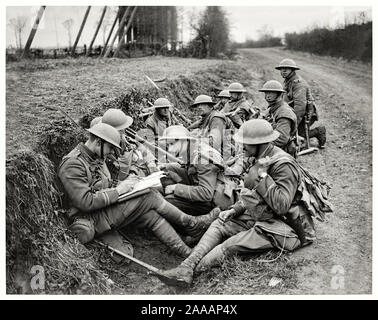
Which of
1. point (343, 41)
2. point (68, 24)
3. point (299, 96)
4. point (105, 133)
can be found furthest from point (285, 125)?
point (343, 41)

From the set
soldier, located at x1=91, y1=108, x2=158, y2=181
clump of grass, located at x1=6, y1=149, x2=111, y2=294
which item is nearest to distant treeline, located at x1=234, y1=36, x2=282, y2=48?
soldier, located at x1=91, y1=108, x2=158, y2=181

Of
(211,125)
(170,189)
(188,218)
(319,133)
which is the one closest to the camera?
(188,218)

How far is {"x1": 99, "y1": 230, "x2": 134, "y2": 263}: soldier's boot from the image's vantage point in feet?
16.5

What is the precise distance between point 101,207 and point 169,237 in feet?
3.23

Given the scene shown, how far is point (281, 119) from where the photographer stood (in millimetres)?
6961

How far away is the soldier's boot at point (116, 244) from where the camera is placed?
5027 millimetres

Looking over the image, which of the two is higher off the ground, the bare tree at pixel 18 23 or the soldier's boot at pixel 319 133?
the bare tree at pixel 18 23

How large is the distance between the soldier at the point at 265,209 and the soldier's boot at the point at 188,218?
1.98 feet

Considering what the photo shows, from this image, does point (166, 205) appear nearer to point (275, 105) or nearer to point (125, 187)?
point (125, 187)

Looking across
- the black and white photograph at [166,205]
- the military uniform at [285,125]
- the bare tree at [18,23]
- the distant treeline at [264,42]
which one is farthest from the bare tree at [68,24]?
the distant treeline at [264,42]

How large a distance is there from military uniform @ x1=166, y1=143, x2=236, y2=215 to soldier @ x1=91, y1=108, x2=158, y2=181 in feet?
2.52

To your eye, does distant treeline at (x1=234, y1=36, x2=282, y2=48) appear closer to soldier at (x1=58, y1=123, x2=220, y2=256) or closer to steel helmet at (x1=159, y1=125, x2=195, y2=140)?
steel helmet at (x1=159, y1=125, x2=195, y2=140)

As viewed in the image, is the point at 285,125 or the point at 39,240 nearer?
the point at 39,240

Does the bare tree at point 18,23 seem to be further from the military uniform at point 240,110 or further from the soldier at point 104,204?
A: the military uniform at point 240,110
